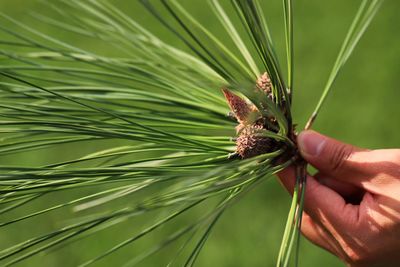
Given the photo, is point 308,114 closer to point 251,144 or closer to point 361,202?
point 361,202

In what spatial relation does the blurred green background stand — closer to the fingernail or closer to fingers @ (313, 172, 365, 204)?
fingers @ (313, 172, 365, 204)

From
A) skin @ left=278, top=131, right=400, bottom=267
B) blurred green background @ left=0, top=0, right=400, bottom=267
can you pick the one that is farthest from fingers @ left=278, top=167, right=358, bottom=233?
blurred green background @ left=0, top=0, right=400, bottom=267

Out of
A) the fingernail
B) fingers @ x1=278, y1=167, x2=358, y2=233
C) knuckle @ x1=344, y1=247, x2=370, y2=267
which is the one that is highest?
the fingernail

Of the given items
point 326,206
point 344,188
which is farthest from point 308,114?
point 326,206

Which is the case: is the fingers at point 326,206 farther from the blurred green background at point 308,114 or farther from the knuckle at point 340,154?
the blurred green background at point 308,114

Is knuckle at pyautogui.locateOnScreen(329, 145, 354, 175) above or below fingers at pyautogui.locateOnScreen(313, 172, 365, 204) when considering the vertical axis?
above
